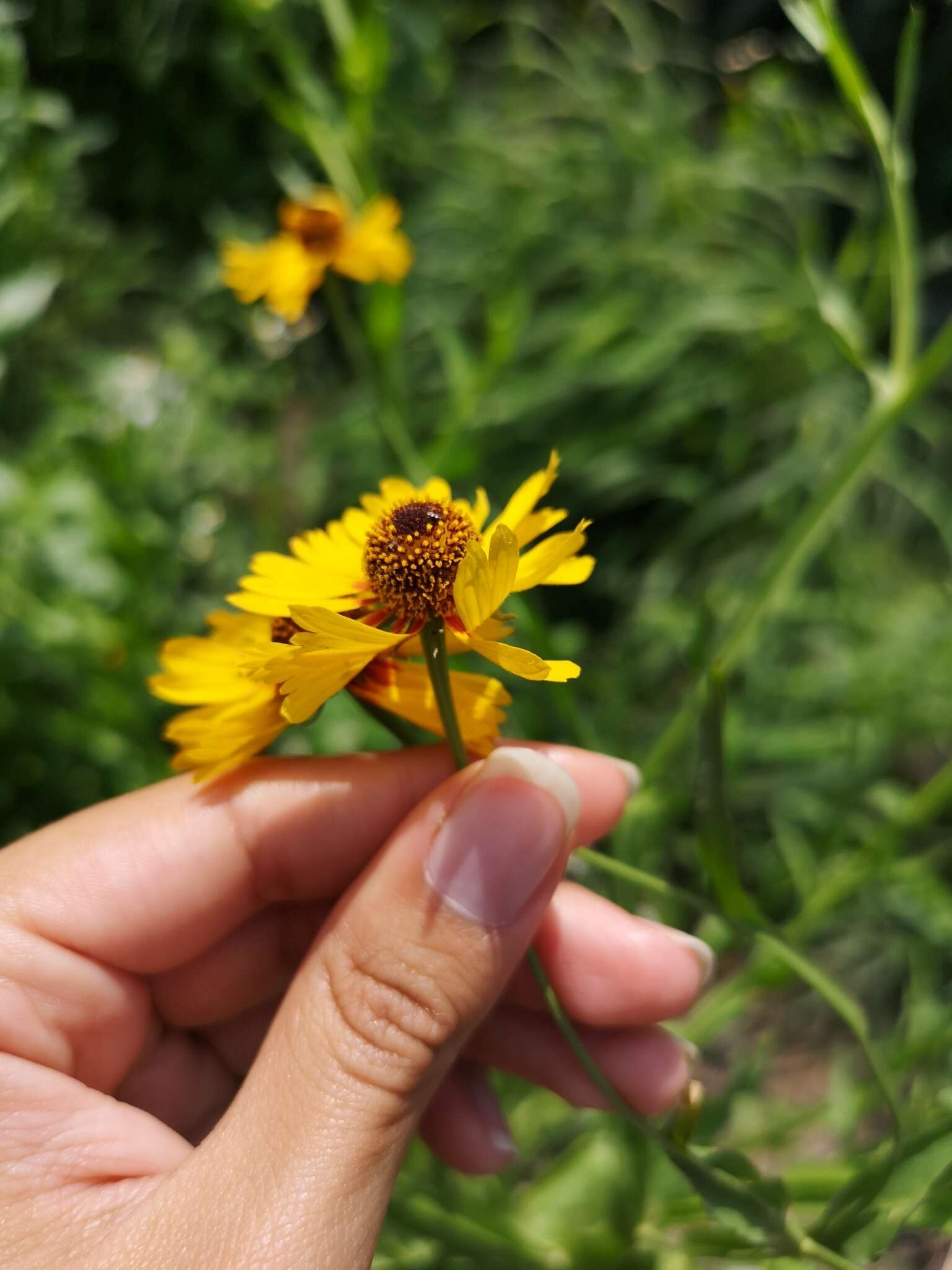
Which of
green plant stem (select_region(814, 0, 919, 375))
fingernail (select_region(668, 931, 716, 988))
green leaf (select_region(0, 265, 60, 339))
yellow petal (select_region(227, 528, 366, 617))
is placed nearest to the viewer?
yellow petal (select_region(227, 528, 366, 617))

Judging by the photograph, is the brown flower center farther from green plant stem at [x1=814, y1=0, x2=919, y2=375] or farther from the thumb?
the thumb

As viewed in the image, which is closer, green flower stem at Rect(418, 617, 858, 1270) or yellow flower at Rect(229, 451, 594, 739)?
yellow flower at Rect(229, 451, 594, 739)

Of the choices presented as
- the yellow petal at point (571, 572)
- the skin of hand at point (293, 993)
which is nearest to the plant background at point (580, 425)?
the skin of hand at point (293, 993)

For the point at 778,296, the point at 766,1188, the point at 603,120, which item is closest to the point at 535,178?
the point at 603,120

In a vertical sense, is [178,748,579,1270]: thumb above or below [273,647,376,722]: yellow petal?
below

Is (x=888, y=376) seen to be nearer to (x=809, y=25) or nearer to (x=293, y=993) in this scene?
(x=809, y=25)

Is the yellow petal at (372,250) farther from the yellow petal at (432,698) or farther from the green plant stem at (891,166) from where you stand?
the yellow petal at (432,698)

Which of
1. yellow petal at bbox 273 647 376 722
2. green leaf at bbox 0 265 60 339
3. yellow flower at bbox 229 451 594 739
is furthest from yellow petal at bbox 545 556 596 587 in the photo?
green leaf at bbox 0 265 60 339
